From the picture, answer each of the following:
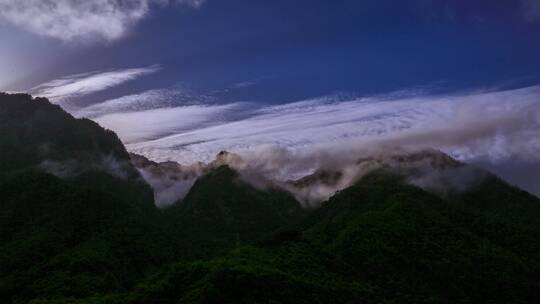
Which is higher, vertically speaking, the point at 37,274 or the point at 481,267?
the point at 37,274

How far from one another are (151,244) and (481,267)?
7414 centimetres

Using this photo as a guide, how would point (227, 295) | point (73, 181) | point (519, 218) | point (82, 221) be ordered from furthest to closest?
1. point (73, 181)
2. point (519, 218)
3. point (82, 221)
4. point (227, 295)

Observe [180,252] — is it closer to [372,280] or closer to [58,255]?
[58,255]

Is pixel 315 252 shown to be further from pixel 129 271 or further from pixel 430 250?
pixel 129 271

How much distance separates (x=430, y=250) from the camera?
5098 inches

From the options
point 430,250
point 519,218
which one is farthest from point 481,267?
point 519,218

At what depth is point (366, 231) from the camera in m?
133

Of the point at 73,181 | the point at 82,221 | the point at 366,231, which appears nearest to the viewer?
the point at 366,231

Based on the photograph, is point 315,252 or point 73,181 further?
point 73,181

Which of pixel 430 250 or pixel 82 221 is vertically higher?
pixel 82 221

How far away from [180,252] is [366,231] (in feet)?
156

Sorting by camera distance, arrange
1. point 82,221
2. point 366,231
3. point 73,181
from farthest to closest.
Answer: point 73,181 → point 82,221 → point 366,231

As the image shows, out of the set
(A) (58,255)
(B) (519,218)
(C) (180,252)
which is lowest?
(B) (519,218)

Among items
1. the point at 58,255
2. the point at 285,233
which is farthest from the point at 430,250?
the point at 58,255
